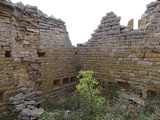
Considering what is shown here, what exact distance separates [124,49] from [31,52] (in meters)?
3.08

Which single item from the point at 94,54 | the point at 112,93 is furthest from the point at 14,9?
the point at 112,93

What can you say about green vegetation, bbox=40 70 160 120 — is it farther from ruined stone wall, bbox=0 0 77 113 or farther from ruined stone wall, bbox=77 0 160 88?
ruined stone wall, bbox=0 0 77 113

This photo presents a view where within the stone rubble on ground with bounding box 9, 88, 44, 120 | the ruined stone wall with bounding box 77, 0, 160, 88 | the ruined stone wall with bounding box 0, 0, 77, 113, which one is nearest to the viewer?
the stone rubble on ground with bounding box 9, 88, 44, 120

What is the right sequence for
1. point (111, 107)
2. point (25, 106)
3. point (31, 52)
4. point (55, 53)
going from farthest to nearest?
point (55, 53), point (31, 52), point (25, 106), point (111, 107)

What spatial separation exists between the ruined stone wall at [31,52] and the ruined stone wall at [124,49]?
1.16 m

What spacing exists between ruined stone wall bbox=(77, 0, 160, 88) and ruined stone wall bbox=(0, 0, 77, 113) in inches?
45.7

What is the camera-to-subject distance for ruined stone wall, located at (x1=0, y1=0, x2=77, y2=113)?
17.2 feet

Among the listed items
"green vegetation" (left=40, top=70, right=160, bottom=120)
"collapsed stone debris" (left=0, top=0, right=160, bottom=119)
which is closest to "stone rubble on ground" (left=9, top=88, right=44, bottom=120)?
"collapsed stone debris" (left=0, top=0, right=160, bottom=119)

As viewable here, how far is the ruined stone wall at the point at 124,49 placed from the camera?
5.39 meters

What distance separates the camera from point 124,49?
612 cm

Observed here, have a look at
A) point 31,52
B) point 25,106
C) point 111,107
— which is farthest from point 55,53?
point 111,107

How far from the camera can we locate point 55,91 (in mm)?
6934

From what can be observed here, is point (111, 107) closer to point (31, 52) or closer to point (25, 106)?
point (25, 106)

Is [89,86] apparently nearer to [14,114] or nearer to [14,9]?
[14,114]
